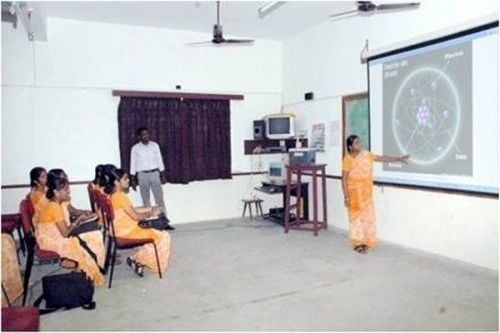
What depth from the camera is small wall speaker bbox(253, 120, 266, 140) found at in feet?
23.4

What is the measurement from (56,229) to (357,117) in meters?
3.92

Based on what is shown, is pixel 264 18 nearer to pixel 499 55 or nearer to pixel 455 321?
pixel 499 55

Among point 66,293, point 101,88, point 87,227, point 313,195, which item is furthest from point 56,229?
point 313,195

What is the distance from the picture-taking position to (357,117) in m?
5.71

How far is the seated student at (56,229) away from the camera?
3.65 meters

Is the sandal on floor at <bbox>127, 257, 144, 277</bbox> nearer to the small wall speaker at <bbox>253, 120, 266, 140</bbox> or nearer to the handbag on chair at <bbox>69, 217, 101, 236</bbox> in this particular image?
the handbag on chair at <bbox>69, 217, 101, 236</bbox>

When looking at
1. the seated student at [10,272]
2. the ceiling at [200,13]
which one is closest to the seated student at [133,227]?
the seated student at [10,272]

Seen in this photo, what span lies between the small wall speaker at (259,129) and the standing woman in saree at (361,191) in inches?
92.1

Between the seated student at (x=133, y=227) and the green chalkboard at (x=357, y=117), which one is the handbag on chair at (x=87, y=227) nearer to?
the seated student at (x=133, y=227)

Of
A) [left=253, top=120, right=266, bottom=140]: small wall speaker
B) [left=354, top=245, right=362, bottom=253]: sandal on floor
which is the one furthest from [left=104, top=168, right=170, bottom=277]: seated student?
[left=253, top=120, right=266, bottom=140]: small wall speaker

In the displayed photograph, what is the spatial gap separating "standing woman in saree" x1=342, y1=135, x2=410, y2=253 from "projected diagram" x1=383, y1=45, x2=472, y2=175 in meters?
0.28

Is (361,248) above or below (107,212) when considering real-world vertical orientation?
below

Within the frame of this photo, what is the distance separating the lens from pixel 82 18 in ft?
19.6

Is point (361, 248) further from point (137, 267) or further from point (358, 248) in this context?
point (137, 267)
